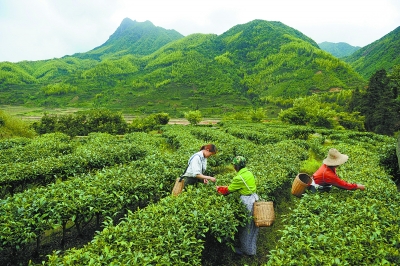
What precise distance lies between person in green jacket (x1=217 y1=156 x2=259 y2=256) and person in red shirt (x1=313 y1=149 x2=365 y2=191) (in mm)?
1771

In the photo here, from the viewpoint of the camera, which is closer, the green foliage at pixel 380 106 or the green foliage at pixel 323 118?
the green foliage at pixel 380 106

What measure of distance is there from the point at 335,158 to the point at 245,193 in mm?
2431

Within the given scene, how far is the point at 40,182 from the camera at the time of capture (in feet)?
29.0

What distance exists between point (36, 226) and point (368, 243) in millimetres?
6180

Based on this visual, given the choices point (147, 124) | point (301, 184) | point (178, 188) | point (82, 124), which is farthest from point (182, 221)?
point (147, 124)

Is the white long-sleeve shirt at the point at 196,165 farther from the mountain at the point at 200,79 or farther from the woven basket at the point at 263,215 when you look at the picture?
the mountain at the point at 200,79

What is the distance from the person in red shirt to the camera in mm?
5258

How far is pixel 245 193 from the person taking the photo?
5.16m

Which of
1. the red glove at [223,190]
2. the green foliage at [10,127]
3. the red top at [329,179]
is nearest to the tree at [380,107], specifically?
the red top at [329,179]

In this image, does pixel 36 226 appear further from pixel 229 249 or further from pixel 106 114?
pixel 106 114

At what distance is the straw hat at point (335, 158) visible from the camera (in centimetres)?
536

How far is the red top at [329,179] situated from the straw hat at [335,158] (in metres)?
0.15

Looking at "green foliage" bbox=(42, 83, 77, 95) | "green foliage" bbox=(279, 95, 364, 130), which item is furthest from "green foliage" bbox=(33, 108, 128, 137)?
"green foliage" bbox=(42, 83, 77, 95)

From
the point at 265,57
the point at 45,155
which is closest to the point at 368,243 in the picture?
the point at 45,155
